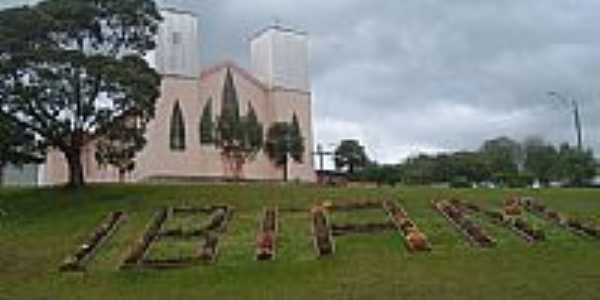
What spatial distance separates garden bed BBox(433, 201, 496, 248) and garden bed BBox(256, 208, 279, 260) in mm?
4877

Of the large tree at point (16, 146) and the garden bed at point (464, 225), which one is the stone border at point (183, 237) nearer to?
the garden bed at point (464, 225)

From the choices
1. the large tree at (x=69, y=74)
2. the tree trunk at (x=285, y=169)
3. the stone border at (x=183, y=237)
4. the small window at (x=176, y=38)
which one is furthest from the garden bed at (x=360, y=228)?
the small window at (x=176, y=38)

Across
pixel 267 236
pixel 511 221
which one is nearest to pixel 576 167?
pixel 511 221

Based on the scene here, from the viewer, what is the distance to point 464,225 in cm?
2481

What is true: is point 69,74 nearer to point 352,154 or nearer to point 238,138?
point 238,138

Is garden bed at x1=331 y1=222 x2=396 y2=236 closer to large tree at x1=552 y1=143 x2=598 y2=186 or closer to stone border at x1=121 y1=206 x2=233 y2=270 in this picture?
stone border at x1=121 y1=206 x2=233 y2=270

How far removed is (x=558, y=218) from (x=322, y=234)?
24.6ft

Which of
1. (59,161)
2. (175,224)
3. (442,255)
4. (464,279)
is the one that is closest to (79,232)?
(175,224)

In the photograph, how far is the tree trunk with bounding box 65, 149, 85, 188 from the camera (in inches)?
1419

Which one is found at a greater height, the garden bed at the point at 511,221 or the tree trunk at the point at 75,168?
the tree trunk at the point at 75,168

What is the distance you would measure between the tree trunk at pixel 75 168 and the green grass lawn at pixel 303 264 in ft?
16.7

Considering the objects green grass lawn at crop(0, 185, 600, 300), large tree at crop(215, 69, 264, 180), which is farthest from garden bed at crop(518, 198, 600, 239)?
large tree at crop(215, 69, 264, 180)

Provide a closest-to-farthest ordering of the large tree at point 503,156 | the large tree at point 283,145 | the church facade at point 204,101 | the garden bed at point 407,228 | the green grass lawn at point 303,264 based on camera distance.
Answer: the green grass lawn at point 303,264 → the garden bed at point 407,228 → the large tree at point 503,156 → the large tree at point 283,145 → the church facade at point 204,101

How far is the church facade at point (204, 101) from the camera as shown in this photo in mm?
75188
